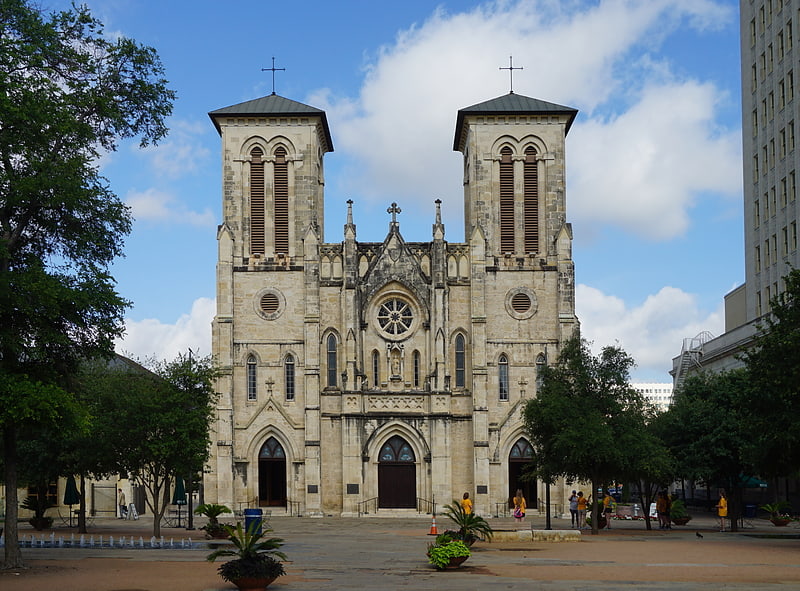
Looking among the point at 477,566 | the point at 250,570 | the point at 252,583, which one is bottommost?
the point at 477,566

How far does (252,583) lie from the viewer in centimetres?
2309

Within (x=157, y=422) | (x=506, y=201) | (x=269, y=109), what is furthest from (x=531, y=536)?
(x=269, y=109)

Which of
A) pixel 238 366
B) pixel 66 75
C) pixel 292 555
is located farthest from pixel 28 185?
pixel 238 366

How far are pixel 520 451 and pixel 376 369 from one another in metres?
8.89

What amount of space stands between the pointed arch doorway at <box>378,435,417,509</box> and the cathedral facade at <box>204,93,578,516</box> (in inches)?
3.0

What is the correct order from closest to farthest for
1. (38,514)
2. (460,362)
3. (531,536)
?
(531,536)
(38,514)
(460,362)

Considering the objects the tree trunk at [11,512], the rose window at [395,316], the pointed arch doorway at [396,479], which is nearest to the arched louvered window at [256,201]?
the rose window at [395,316]

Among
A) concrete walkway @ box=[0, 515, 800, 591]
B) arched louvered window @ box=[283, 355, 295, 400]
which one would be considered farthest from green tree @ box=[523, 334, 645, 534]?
arched louvered window @ box=[283, 355, 295, 400]

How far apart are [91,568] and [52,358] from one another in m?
5.38

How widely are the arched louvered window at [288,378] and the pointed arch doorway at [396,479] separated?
5.82m

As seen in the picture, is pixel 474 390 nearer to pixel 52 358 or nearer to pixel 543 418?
pixel 543 418

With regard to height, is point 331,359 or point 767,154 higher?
point 767,154

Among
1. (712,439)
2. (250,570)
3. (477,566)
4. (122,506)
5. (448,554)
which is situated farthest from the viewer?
(122,506)

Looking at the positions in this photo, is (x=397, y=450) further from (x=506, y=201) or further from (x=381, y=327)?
→ (x=506, y=201)
